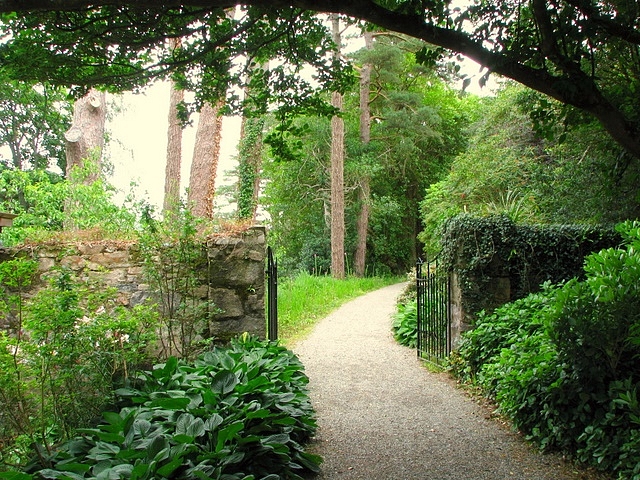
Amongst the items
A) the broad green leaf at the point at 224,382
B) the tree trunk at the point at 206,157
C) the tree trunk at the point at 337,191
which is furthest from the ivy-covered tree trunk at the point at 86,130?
the broad green leaf at the point at 224,382

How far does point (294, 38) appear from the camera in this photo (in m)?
4.24

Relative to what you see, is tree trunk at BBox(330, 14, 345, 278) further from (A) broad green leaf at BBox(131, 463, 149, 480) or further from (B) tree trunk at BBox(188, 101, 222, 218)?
(A) broad green leaf at BBox(131, 463, 149, 480)

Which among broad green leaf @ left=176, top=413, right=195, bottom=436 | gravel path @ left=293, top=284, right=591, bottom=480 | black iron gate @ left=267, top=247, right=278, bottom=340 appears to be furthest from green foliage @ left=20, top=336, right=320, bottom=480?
black iron gate @ left=267, top=247, right=278, bottom=340

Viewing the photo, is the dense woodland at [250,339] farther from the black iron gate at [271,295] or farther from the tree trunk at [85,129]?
the tree trunk at [85,129]

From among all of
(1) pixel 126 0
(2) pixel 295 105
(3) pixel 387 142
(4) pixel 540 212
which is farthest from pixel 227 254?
(3) pixel 387 142

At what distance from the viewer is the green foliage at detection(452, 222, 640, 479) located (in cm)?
315

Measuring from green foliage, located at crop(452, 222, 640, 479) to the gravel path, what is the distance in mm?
225

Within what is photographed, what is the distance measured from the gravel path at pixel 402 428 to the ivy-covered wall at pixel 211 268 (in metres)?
1.27

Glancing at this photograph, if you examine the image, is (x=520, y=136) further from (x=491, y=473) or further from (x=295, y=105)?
(x=491, y=473)

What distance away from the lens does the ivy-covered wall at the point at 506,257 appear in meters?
6.06

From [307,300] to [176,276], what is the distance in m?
6.69

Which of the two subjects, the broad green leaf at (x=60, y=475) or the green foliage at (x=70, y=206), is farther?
the green foliage at (x=70, y=206)

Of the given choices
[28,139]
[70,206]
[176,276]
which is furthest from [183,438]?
[28,139]

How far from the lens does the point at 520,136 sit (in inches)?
429
